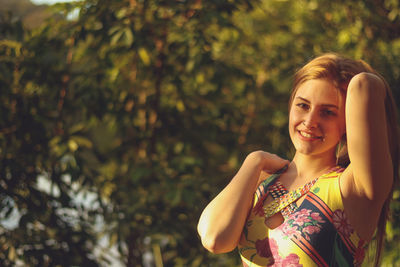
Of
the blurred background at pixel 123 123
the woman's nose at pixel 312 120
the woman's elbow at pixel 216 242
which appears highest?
the woman's nose at pixel 312 120

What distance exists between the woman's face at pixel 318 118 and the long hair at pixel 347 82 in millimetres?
18

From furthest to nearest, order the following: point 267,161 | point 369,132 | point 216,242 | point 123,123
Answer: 1. point 123,123
2. point 267,161
3. point 216,242
4. point 369,132

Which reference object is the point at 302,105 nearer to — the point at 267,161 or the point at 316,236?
the point at 267,161

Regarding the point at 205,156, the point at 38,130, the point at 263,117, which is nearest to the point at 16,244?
the point at 38,130

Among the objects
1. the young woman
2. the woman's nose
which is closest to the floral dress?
the young woman

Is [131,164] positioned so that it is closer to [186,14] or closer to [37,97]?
[37,97]

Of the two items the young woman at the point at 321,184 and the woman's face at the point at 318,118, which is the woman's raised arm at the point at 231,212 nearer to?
the young woman at the point at 321,184

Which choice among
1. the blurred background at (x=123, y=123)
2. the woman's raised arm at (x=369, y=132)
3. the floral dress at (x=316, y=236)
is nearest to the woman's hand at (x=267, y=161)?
the floral dress at (x=316, y=236)

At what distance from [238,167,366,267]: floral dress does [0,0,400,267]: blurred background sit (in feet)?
3.71

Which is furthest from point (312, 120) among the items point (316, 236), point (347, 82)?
point (316, 236)

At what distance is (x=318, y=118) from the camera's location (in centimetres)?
115

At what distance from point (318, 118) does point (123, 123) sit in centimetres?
174

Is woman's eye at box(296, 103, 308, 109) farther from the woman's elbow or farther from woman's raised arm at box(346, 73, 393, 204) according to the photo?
the woman's elbow

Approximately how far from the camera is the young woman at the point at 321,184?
1.00 m
